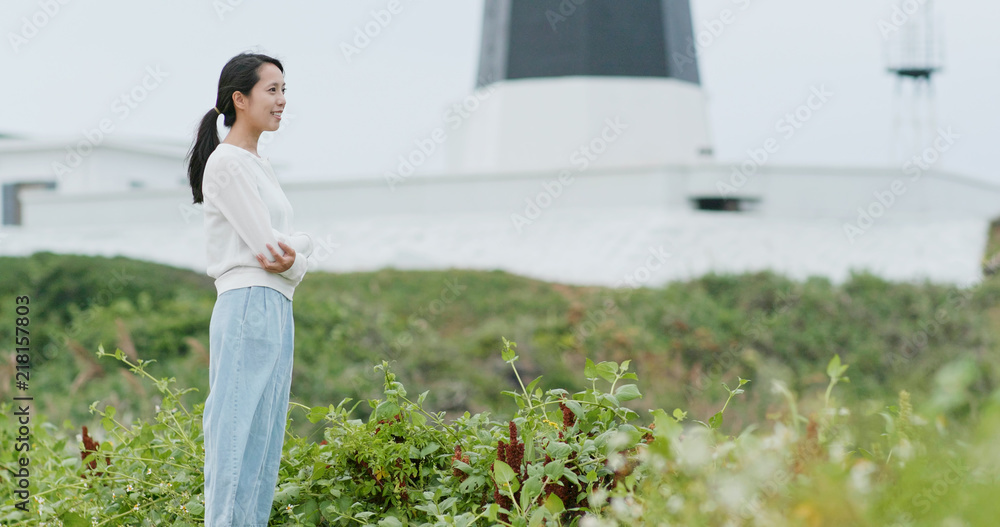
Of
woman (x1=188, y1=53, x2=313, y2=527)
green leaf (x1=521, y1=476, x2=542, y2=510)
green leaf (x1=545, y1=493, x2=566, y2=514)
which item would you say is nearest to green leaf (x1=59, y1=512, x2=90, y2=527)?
woman (x1=188, y1=53, x2=313, y2=527)

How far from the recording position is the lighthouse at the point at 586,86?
59.3 ft

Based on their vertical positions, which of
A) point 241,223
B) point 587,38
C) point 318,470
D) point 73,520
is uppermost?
point 587,38

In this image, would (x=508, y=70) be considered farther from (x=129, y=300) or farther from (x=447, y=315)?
(x=129, y=300)

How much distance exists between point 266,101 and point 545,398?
5.74 ft

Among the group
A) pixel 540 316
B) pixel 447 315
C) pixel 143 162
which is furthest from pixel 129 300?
pixel 143 162

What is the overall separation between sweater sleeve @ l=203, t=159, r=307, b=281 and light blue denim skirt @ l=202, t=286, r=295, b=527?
0.15 m

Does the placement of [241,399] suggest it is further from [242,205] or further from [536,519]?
[536,519]

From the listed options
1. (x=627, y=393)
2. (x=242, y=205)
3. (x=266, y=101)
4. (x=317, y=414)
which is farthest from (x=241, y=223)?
(x=627, y=393)

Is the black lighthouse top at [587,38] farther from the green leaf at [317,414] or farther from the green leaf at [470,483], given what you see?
the green leaf at [470,483]

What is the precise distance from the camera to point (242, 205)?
2662 millimetres

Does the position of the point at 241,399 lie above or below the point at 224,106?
below

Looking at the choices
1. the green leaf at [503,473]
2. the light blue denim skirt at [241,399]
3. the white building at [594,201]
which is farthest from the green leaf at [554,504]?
the white building at [594,201]

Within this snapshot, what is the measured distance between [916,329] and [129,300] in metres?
9.94

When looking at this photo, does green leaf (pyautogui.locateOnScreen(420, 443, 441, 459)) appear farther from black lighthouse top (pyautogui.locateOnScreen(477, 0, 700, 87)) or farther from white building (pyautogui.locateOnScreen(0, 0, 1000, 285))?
black lighthouse top (pyautogui.locateOnScreen(477, 0, 700, 87))
